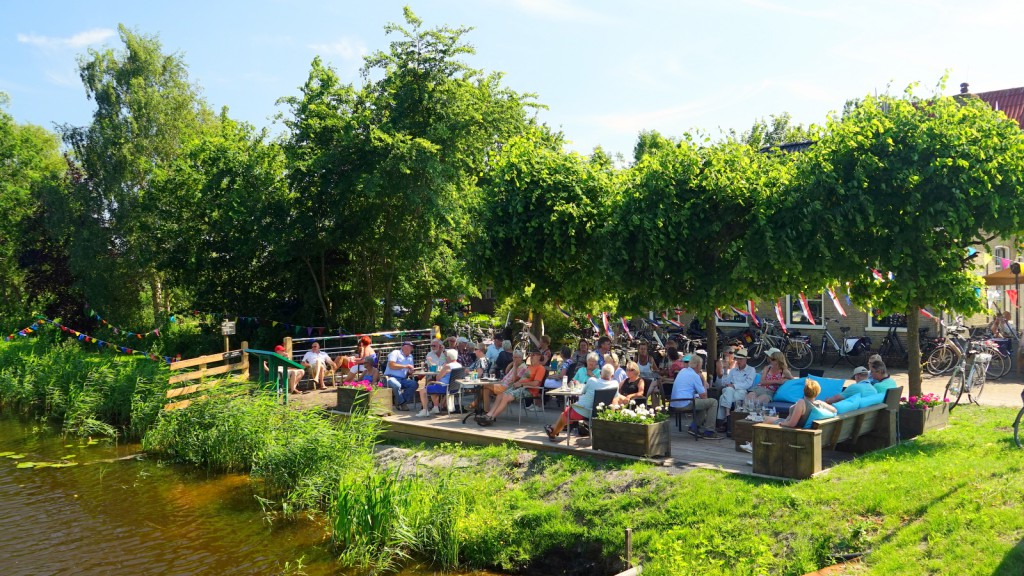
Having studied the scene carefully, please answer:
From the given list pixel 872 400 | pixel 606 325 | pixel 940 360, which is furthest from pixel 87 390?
pixel 940 360

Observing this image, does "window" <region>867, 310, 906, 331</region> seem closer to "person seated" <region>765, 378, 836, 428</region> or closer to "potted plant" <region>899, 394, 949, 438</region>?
"potted plant" <region>899, 394, 949, 438</region>

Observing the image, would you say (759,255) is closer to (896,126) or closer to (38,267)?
(896,126)

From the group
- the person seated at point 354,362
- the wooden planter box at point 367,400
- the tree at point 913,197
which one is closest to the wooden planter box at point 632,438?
the tree at point 913,197

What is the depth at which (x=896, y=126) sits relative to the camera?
10211mm

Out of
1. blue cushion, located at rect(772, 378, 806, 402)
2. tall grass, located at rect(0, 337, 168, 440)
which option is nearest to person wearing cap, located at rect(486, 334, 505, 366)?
blue cushion, located at rect(772, 378, 806, 402)

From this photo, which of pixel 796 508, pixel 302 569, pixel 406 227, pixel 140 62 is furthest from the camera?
pixel 140 62

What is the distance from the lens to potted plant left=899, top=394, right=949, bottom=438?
9.45 m

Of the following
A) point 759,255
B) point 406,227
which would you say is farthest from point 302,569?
point 406,227

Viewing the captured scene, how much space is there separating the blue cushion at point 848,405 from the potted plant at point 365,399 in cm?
701

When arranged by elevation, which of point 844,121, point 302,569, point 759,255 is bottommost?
point 302,569

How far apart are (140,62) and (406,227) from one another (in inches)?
600

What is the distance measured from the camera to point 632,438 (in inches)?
359

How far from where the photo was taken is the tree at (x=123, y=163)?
85.6 feet

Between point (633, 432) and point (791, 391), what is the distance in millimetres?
2724
